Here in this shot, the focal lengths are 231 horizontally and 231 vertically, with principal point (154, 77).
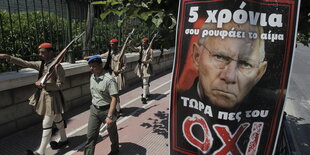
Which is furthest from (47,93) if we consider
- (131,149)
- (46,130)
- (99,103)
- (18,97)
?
(131,149)

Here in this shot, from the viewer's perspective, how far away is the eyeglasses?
187cm

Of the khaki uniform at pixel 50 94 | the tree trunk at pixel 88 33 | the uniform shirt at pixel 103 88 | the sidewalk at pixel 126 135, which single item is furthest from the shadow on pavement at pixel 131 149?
the tree trunk at pixel 88 33

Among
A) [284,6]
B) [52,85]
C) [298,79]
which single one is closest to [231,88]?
[284,6]

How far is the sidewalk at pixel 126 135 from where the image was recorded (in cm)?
430

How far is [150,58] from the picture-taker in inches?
288

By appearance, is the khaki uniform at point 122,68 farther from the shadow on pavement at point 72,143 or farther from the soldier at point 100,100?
the soldier at point 100,100

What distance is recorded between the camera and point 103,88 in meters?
3.61

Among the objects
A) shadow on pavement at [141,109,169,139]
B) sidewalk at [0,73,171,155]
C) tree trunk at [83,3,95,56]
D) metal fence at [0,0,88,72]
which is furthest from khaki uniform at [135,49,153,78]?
metal fence at [0,0,88,72]

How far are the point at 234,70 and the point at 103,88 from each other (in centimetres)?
227

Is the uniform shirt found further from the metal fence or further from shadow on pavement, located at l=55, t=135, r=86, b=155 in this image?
the metal fence

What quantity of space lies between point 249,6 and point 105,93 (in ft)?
8.24

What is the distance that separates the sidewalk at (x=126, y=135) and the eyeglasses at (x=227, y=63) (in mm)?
2775

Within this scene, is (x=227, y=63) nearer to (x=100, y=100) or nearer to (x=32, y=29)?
(x=100, y=100)

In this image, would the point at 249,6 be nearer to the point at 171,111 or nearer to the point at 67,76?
the point at 171,111
